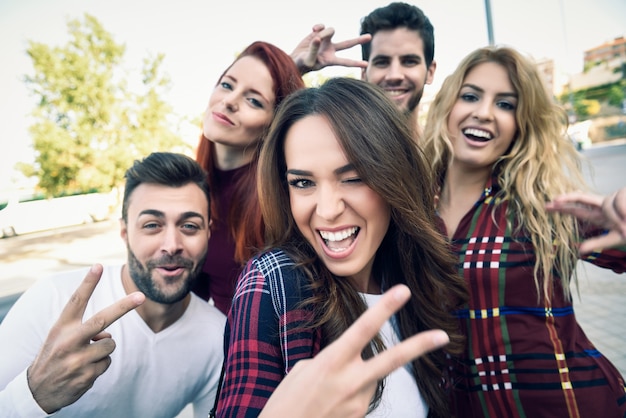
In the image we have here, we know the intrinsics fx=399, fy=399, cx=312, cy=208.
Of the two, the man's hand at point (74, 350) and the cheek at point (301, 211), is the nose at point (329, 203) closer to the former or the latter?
Answer: the cheek at point (301, 211)

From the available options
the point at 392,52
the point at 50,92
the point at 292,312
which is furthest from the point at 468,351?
the point at 50,92

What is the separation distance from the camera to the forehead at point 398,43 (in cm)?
308

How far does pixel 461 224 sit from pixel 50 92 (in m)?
18.5

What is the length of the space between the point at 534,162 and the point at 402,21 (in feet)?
5.44

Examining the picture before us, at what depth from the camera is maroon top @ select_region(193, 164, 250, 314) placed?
2637 millimetres

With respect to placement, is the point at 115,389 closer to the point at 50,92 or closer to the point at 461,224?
the point at 461,224

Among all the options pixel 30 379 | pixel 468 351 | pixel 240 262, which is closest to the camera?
pixel 30 379

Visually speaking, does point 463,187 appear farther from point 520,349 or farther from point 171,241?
point 171,241

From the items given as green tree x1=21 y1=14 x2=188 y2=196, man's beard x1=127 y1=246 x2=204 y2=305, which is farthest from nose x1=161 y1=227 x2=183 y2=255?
green tree x1=21 y1=14 x2=188 y2=196

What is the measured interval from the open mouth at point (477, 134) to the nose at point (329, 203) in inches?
45.2

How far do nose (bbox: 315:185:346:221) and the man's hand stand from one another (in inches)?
26.7

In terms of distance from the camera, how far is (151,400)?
202cm

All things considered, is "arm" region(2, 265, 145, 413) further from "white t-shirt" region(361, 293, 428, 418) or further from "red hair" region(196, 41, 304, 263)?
"red hair" region(196, 41, 304, 263)

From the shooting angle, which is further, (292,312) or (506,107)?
(506,107)
